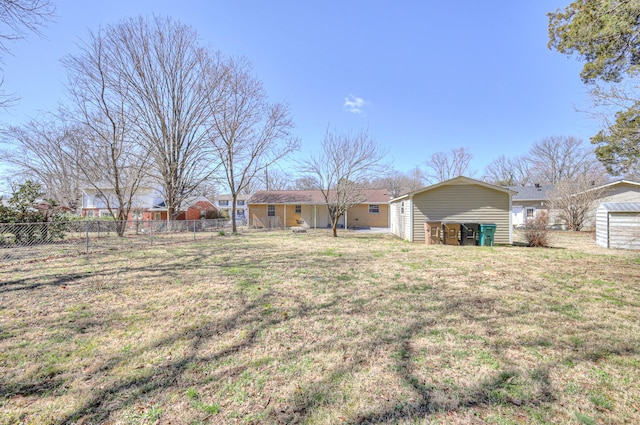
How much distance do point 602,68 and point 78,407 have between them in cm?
1085

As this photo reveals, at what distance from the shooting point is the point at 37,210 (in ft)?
35.0

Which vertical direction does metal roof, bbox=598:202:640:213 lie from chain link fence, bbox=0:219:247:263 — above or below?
above

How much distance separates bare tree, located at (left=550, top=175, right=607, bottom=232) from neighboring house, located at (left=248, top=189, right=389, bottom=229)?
12062 millimetres

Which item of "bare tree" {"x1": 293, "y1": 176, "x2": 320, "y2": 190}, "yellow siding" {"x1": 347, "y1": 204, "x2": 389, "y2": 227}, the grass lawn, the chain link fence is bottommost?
the grass lawn

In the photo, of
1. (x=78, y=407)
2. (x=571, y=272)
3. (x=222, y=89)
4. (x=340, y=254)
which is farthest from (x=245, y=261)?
(x=222, y=89)

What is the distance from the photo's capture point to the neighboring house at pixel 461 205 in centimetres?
1121

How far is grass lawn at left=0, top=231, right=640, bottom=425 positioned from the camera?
1.95 meters

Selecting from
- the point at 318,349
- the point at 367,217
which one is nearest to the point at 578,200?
the point at 367,217

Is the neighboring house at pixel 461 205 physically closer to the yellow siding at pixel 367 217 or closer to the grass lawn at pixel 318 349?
the grass lawn at pixel 318 349

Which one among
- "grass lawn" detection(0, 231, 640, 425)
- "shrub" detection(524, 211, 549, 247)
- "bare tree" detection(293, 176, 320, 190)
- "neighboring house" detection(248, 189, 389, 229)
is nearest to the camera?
"grass lawn" detection(0, 231, 640, 425)

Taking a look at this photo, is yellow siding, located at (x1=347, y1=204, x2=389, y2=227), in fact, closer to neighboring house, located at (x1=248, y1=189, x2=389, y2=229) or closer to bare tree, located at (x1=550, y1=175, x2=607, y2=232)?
neighboring house, located at (x1=248, y1=189, x2=389, y2=229)

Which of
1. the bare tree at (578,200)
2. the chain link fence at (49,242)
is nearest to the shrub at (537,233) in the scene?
the bare tree at (578,200)

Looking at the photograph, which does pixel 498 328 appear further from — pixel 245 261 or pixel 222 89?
pixel 222 89

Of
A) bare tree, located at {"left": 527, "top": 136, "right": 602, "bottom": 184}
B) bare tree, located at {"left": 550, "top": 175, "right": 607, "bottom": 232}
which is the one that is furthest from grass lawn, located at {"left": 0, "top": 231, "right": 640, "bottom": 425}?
bare tree, located at {"left": 527, "top": 136, "right": 602, "bottom": 184}
